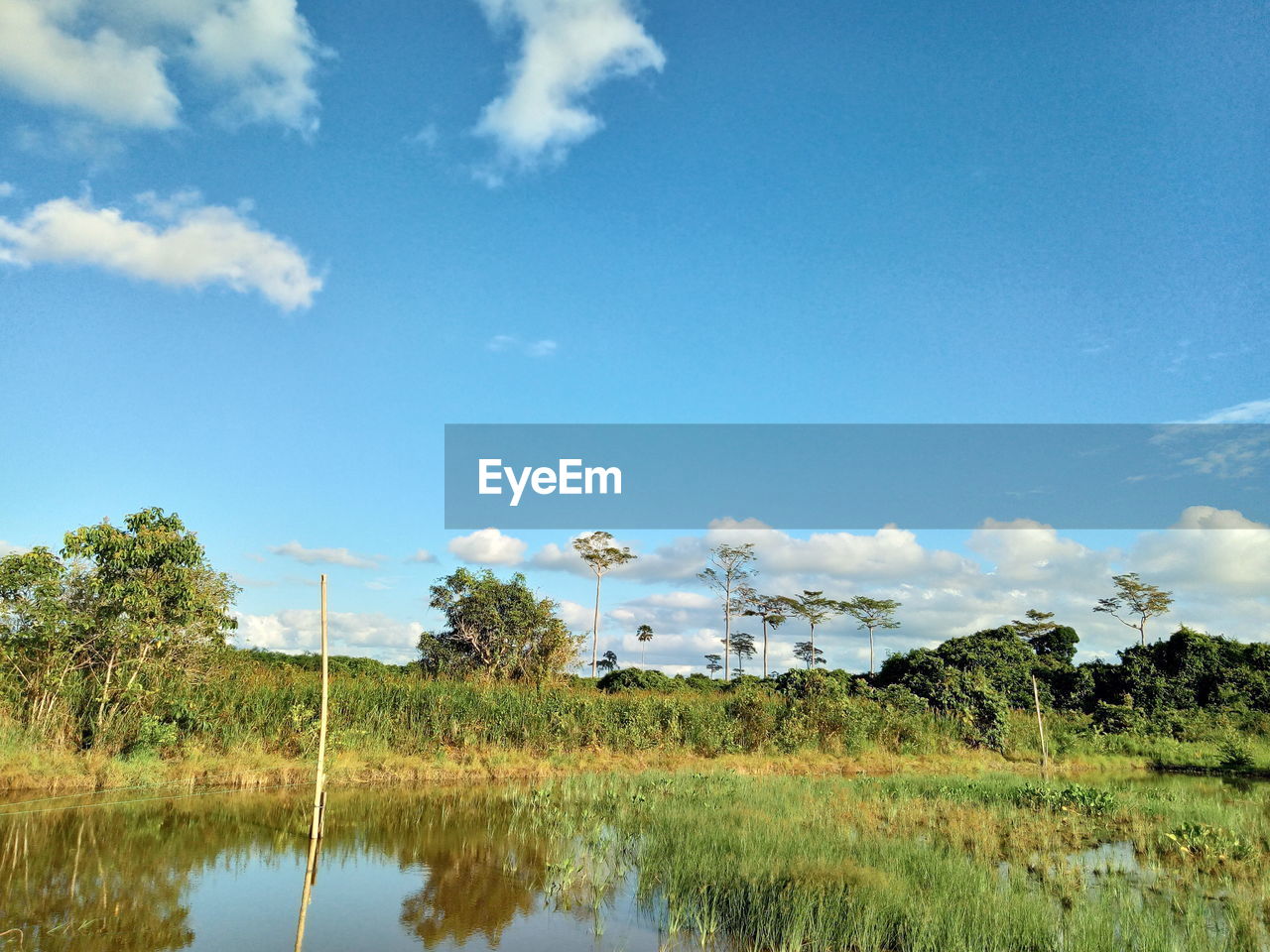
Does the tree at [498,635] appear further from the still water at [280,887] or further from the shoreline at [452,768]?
the still water at [280,887]

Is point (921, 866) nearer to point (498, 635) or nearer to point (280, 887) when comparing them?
point (280, 887)

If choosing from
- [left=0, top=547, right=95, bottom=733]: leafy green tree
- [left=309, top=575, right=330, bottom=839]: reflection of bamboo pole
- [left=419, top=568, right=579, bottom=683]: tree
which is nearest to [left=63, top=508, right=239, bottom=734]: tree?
[left=0, top=547, right=95, bottom=733]: leafy green tree

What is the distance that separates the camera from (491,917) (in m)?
7.77

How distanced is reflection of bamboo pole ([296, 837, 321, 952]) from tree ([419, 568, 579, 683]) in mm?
20202

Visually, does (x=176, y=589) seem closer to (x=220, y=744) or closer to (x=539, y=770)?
(x=220, y=744)

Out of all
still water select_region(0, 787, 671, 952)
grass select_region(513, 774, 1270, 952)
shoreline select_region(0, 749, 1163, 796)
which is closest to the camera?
grass select_region(513, 774, 1270, 952)

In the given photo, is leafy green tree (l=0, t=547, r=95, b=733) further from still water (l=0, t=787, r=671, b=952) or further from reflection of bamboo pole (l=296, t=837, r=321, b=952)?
reflection of bamboo pole (l=296, t=837, r=321, b=952)

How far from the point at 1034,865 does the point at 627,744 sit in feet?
40.4

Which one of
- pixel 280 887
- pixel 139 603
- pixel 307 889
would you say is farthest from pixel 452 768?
pixel 307 889

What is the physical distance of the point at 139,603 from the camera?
1499cm

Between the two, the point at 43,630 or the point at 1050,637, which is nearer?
the point at 43,630

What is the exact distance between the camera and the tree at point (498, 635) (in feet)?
101

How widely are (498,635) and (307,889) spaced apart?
22.2m

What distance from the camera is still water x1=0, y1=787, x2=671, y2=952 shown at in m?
7.13
